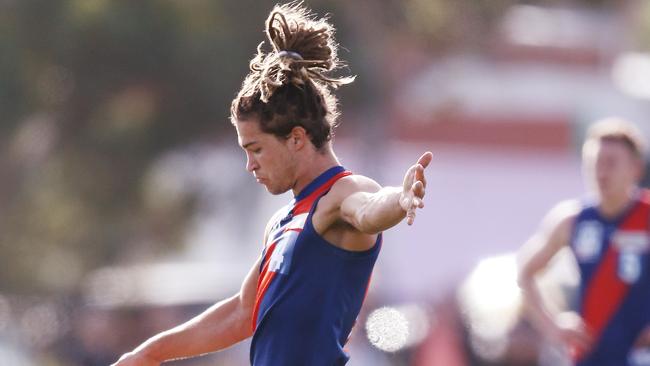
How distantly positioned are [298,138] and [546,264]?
473 cm

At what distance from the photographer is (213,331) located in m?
6.30

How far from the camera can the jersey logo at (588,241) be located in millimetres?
9633

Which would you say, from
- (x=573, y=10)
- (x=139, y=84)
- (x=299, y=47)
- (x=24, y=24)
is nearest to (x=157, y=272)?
(x=139, y=84)

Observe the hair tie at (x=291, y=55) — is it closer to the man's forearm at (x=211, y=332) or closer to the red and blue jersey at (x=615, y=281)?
the man's forearm at (x=211, y=332)

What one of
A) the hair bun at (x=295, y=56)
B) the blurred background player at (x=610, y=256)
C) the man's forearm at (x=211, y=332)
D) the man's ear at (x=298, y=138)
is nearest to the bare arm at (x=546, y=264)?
the blurred background player at (x=610, y=256)

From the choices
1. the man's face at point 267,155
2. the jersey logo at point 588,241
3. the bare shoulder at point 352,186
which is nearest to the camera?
the bare shoulder at point 352,186

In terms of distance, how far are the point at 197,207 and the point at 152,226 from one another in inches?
31.3

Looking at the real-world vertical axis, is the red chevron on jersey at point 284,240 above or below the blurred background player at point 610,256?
above

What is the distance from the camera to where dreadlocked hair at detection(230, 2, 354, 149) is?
572cm

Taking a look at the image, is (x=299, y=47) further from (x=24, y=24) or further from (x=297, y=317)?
(x=24, y=24)

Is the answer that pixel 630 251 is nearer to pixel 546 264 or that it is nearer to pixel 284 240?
pixel 546 264

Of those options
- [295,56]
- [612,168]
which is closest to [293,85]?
[295,56]

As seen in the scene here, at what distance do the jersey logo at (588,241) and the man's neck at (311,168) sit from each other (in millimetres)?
4136

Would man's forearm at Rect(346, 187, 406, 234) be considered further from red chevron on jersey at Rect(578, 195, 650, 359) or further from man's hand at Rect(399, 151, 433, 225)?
red chevron on jersey at Rect(578, 195, 650, 359)
